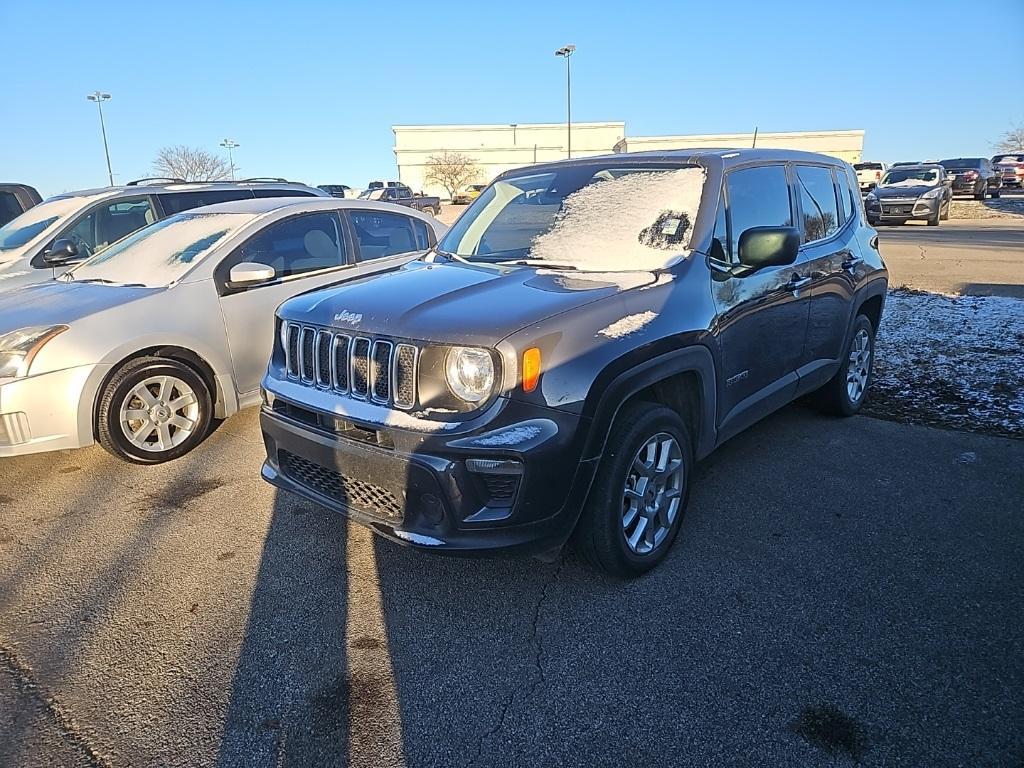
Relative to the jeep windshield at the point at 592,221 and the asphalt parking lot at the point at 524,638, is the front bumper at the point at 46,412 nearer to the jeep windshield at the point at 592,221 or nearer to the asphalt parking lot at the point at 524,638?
the asphalt parking lot at the point at 524,638

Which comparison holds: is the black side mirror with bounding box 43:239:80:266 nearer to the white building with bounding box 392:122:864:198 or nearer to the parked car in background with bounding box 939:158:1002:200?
the parked car in background with bounding box 939:158:1002:200

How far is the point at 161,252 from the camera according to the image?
5.12 meters

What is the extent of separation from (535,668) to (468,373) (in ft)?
3.76

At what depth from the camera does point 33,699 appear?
244 cm

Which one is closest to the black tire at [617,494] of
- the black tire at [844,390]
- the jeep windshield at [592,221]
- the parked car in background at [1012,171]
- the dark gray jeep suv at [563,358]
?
the dark gray jeep suv at [563,358]

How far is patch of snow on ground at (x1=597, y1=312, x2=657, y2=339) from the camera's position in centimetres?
272

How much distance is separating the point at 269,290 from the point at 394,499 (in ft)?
9.98

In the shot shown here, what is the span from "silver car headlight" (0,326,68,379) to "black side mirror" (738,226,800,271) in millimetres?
4052

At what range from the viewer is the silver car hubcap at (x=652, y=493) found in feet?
9.75

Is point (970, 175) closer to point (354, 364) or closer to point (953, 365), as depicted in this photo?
point (953, 365)

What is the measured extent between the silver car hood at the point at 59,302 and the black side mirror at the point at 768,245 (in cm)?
381

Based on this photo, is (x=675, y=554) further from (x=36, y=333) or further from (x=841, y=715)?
(x=36, y=333)

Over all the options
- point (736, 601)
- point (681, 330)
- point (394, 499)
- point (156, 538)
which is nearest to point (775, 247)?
point (681, 330)

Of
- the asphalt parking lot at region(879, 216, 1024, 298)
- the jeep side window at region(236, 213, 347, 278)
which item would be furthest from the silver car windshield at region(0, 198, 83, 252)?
the asphalt parking lot at region(879, 216, 1024, 298)
